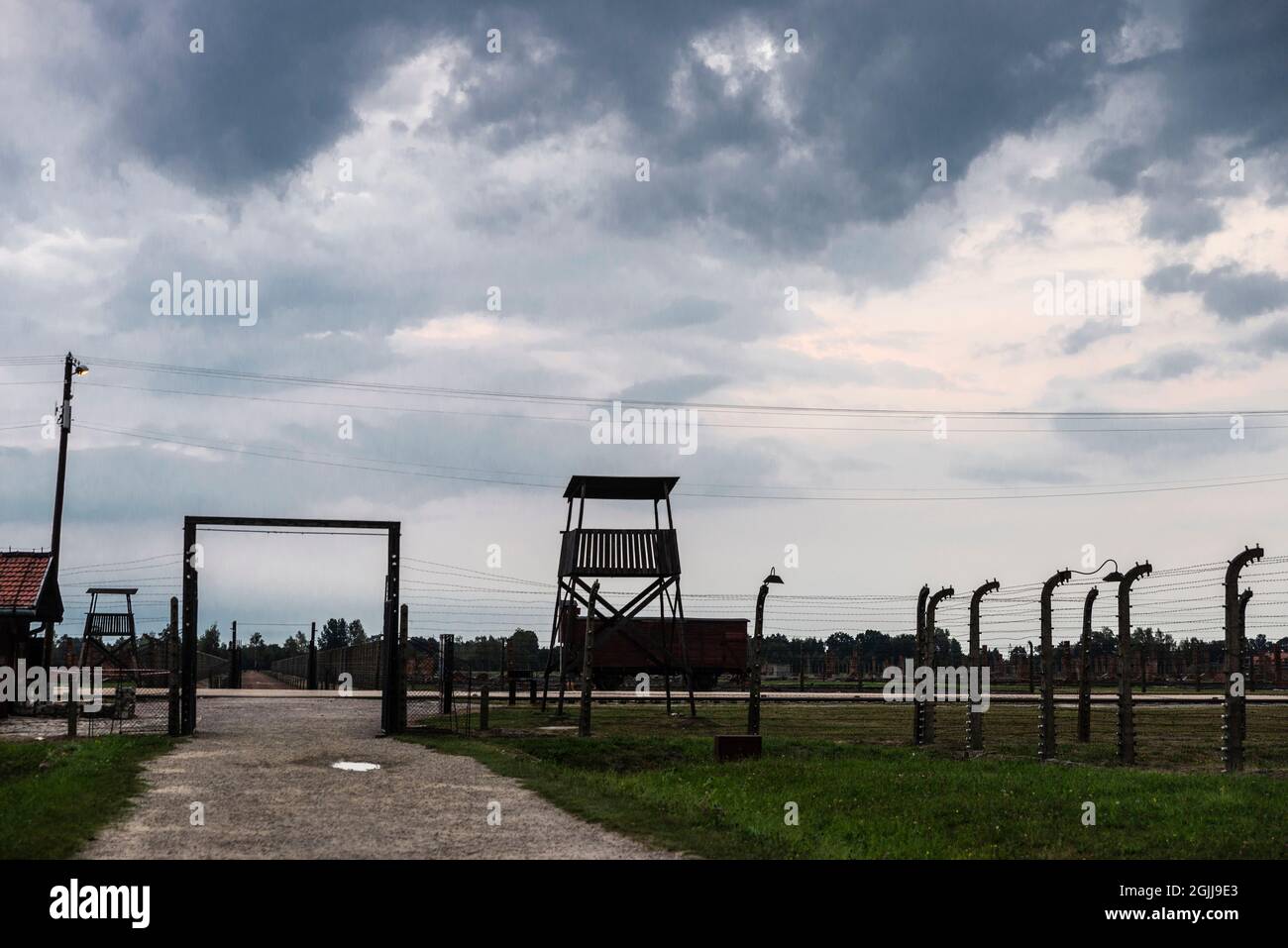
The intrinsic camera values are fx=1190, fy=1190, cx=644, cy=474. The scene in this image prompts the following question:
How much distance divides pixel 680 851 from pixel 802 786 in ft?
15.5

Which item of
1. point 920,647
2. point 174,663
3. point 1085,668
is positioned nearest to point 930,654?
point 920,647

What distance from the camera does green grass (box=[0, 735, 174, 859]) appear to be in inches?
413

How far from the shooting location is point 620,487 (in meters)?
30.7

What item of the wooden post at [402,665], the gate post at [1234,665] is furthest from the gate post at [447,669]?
the gate post at [1234,665]

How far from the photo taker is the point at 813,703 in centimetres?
4003

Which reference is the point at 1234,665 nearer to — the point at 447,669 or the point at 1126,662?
the point at 1126,662

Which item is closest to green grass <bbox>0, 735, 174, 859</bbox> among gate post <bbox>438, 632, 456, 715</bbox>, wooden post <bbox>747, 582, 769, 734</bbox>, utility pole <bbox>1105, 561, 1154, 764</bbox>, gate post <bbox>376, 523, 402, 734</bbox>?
gate post <bbox>376, 523, 402, 734</bbox>

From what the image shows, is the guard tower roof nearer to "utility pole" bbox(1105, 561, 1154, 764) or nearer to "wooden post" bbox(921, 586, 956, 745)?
"wooden post" bbox(921, 586, 956, 745)

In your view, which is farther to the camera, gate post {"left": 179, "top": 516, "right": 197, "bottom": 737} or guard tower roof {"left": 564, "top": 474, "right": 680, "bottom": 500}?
guard tower roof {"left": 564, "top": 474, "right": 680, "bottom": 500}

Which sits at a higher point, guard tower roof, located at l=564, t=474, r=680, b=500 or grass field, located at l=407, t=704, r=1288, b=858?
guard tower roof, located at l=564, t=474, r=680, b=500

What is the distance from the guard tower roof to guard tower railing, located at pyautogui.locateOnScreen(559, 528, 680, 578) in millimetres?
988

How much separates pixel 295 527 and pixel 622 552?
8938 millimetres

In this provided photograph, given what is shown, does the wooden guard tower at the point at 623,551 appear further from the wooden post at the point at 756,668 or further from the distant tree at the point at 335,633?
the distant tree at the point at 335,633
